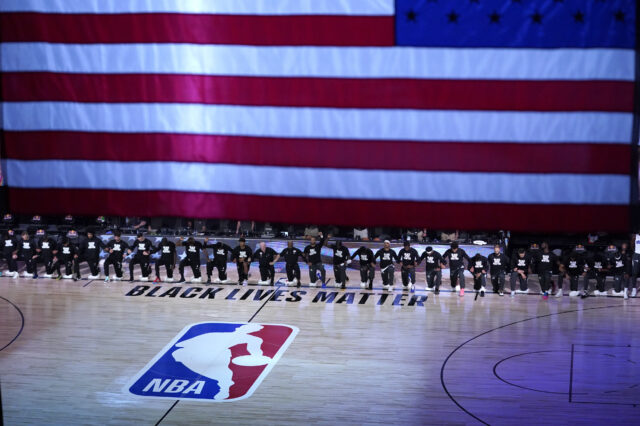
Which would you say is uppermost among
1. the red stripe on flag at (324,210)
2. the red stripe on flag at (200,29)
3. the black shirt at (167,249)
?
the red stripe on flag at (200,29)

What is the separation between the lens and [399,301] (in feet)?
68.9

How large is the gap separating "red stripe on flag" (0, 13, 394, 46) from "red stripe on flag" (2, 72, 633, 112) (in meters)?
0.87

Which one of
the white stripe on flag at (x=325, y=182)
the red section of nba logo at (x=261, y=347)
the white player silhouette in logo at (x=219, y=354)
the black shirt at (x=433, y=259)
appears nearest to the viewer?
the red section of nba logo at (x=261, y=347)

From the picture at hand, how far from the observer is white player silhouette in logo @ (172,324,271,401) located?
15.6 meters

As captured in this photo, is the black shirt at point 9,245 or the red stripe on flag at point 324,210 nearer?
the red stripe on flag at point 324,210

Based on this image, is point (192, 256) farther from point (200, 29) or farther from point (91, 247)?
point (200, 29)

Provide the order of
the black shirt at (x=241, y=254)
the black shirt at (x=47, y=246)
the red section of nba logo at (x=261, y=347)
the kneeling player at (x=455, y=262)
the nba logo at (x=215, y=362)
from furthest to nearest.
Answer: the black shirt at (x=47, y=246) → the black shirt at (x=241, y=254) → the kneeling player at (x=455, y=262) → the red section of nba logo at (x=261, y=347) → the nba logo at (x=215, y=362)

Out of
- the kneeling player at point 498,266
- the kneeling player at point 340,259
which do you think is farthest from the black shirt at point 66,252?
the kneeling player at point 498,266

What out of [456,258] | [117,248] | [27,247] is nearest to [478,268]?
[456,258]

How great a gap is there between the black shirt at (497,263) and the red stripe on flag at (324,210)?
3.27 m

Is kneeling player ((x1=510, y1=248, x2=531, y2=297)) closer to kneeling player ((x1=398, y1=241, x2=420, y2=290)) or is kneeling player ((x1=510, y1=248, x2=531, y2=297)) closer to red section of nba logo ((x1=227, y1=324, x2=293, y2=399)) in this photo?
kneeling player ((x1=398, y1=241, x2=420, y2=290))

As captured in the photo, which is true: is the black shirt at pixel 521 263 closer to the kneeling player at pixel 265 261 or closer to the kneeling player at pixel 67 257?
the kneeling player at pixel 265 261

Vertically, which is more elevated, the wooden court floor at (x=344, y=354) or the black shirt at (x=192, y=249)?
the black shirt at (x=192, y=249)

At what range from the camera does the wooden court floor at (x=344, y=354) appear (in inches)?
545
